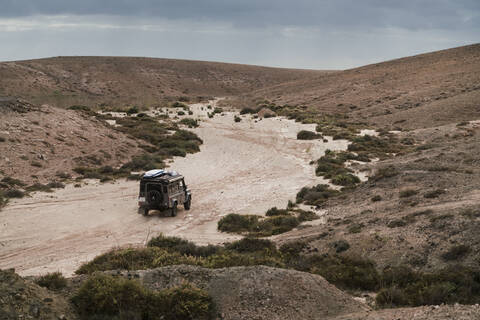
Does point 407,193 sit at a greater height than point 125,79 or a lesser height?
lesser

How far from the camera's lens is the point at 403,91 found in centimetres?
8319

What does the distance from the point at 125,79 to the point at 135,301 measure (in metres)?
115

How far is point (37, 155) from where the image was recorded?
36.0 m

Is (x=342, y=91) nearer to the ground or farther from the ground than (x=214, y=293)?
farther from the ground

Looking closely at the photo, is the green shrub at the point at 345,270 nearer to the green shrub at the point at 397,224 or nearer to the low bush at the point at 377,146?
the green shrub at the point at 397,224

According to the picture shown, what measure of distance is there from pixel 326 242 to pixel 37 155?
82.7 ft

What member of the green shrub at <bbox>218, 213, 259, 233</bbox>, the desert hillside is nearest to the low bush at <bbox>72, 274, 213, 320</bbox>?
the desert hillside

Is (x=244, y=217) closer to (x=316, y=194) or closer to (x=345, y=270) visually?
(x=316, y=194)

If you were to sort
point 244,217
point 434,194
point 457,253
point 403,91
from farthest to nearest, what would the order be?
point 403,91
point 244,217
point 434,194
point 457,253

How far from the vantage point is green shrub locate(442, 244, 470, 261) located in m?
15.0

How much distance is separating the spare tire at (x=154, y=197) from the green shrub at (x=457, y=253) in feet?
46.3

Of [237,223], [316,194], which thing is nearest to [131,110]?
[316,194]

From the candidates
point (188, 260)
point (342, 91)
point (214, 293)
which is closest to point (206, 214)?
point (188, 260)

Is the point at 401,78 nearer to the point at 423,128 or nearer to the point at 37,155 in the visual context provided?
the point at 423,128
